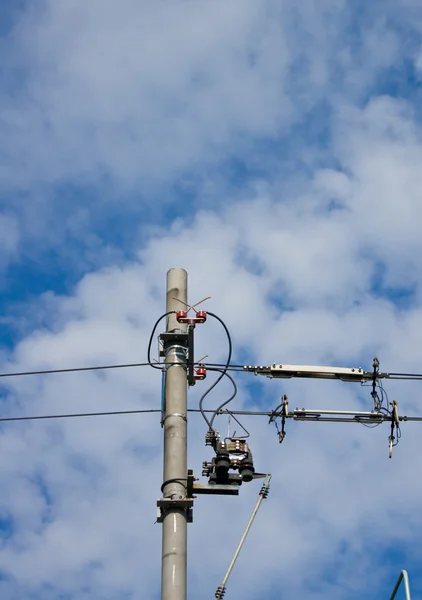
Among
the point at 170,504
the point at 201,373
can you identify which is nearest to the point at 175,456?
the point at 170,504

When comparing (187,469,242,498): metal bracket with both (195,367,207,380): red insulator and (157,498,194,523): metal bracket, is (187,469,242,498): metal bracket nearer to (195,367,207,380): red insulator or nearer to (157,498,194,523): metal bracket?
(157,498,194,523): metal bracket

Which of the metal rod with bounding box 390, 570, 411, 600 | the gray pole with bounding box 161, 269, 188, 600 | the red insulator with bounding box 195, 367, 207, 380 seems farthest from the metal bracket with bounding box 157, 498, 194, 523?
the metal rod with bounding box 390, 570, 411, 600

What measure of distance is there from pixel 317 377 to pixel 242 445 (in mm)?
1814

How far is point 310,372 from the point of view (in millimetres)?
13789

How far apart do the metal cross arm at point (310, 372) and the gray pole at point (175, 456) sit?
1.51m

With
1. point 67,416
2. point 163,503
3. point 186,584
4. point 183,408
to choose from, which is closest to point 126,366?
point 67,416

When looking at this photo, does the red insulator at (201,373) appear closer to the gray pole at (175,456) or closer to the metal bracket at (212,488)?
the gray pole at (175,456)

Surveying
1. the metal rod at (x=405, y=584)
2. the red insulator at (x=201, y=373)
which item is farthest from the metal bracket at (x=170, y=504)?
the metal rod at (x=405, y=584)

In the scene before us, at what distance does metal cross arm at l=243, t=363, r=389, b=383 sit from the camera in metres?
13.8

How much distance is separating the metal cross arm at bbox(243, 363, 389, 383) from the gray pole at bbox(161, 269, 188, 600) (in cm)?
151

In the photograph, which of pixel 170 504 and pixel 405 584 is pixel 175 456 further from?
pixel 405 584

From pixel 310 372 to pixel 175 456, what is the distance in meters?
2.85

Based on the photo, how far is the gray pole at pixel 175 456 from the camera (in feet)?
35.3

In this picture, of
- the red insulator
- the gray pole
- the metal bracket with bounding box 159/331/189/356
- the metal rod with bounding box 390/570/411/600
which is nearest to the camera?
the gray pole
